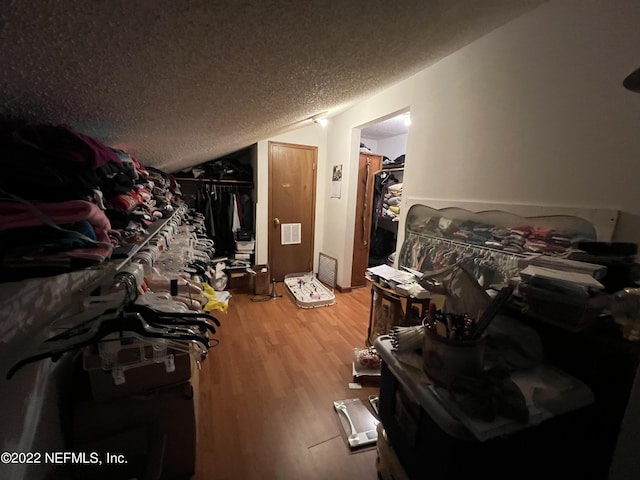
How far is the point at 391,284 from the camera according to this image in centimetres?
186

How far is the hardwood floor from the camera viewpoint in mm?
1275

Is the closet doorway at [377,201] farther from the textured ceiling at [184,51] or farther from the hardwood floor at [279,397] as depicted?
the textured ceiling at [184,51]

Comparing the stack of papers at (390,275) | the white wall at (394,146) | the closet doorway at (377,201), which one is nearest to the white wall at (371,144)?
the white wall at (394,146)

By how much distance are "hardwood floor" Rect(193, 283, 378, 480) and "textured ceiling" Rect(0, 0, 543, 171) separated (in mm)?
1608

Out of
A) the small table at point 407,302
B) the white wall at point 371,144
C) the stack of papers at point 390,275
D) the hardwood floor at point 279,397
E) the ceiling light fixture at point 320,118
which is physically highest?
the white wall at point 371,144

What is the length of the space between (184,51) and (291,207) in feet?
10.4

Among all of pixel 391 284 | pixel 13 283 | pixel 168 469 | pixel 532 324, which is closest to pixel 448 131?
pixel 391 284

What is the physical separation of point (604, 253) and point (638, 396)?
23.9 inches

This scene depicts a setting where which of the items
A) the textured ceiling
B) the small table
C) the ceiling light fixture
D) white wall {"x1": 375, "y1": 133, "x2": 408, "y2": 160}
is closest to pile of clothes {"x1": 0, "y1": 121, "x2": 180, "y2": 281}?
the textured ceiling

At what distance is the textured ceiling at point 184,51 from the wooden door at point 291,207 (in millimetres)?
2409

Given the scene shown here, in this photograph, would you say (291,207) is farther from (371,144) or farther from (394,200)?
(371,144)

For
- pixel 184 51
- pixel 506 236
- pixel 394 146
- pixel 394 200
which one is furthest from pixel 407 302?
pixel 394 146

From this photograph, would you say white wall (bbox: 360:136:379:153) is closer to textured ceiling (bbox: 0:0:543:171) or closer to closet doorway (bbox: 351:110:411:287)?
closet doorway (bbox: 351:110:411:287)

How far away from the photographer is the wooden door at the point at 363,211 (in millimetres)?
3299
